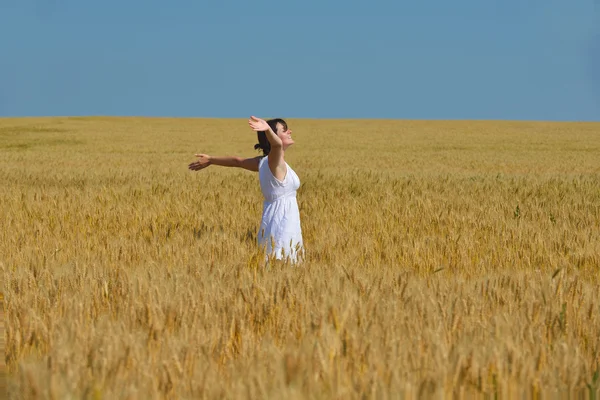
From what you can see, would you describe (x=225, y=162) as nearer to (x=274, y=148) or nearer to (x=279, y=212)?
(x=279, y=212)

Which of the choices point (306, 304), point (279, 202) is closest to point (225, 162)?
point (279, 202)

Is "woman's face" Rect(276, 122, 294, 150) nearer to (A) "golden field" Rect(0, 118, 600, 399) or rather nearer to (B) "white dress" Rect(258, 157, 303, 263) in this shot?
(B) "white dress" Rect(258, 157, 303, 263)

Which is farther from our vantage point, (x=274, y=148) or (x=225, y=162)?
(x=225, y=162)

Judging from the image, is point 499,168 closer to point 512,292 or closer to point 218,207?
point 218,207

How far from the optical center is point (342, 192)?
1019cm

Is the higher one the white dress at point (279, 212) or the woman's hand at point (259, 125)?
the woman's hand at point (259, 125)

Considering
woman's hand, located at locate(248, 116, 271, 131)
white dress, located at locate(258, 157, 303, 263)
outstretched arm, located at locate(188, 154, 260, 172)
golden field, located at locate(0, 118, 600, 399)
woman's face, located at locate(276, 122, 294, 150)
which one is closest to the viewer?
golden field, located at locate(0, 118, 600, 399)

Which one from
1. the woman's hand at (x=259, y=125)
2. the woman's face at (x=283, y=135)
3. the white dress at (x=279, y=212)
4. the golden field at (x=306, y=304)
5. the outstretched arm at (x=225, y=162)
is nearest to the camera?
the golden field at (x=306, y=304)

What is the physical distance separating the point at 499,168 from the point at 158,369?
66.0ft

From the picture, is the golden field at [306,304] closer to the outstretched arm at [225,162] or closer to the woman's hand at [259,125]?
the outstretched arm at [225,162]

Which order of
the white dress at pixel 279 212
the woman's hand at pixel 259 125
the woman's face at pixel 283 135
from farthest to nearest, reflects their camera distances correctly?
1. the white dress at pixel 279 212
2. the woman's face at pixel 283 135
3. the woman's hand at pixel 259 125

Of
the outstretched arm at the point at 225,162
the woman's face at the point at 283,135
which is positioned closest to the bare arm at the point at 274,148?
the woman's face at the point at 283,135

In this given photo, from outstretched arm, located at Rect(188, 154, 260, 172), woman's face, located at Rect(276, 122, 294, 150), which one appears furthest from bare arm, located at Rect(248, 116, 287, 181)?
→ outstretched arm, located at Rect(188, 154, 260, 172)

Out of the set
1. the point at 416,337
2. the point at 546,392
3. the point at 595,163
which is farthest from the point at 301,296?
the point at 595,163
